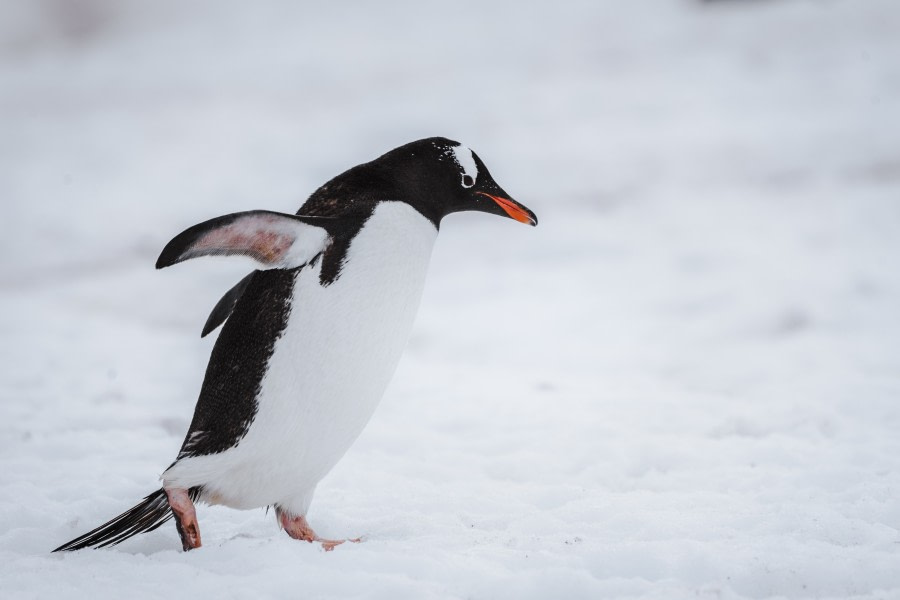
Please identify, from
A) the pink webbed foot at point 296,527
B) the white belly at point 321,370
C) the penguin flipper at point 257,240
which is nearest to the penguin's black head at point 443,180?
the white belly at point 321,370

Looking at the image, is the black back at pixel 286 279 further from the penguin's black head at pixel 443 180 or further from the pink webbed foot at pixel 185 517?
the pink webbed foot at pixel 185 517

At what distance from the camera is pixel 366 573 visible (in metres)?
2.17

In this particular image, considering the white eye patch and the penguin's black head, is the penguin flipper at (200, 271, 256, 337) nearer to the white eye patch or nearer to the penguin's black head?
the penguin's black head

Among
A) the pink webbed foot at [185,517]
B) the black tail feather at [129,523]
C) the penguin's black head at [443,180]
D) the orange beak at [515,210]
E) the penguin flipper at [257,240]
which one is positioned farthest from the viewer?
the orange beak at [515,210]

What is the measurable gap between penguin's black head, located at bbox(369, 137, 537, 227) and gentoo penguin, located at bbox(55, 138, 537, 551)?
73 millimetres

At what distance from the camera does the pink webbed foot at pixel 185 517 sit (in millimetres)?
2525

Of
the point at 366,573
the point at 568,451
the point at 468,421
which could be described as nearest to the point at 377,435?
the point at 468,421

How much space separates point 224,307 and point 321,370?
25.4 inches

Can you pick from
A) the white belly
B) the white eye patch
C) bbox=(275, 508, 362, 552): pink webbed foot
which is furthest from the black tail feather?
the white eye patch

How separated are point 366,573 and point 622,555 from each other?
0.72 meters

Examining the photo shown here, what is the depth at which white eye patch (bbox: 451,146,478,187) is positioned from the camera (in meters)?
2.87

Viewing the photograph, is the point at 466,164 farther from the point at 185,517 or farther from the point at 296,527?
the point at 185,517

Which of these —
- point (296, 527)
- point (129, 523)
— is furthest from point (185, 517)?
point (296, 527)

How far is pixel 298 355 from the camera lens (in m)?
2.55
